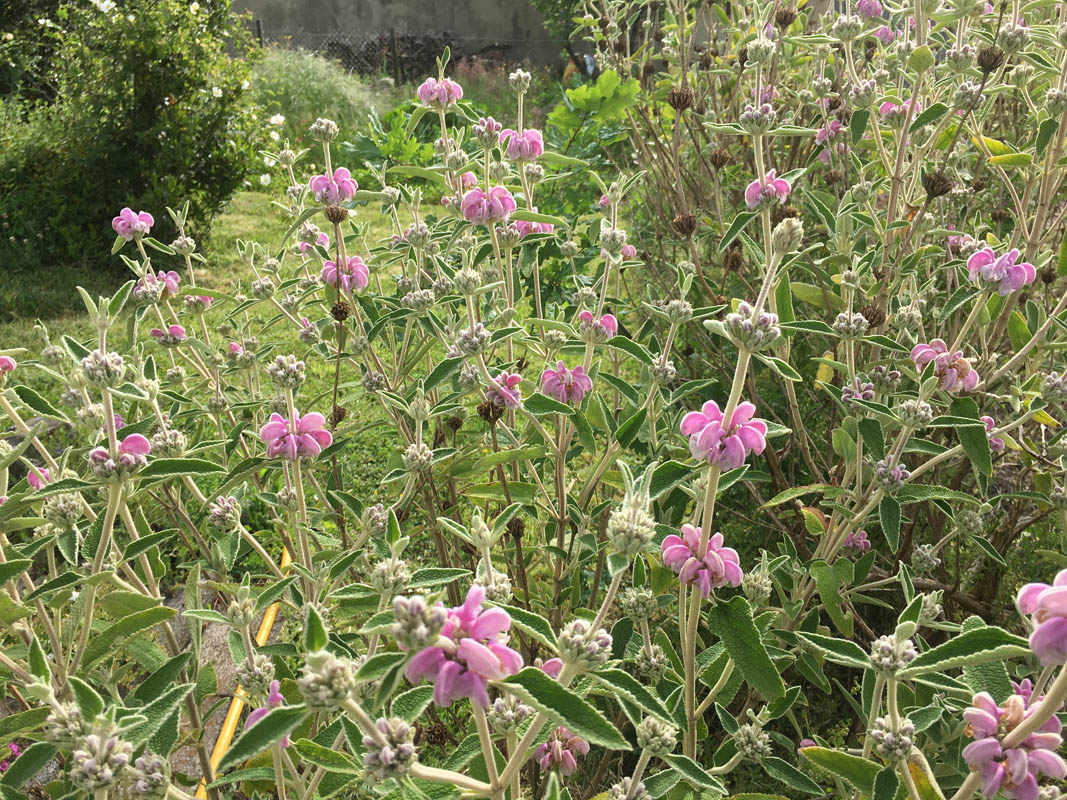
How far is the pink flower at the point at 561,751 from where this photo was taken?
50.2 inches

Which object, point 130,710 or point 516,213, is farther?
point 516,213

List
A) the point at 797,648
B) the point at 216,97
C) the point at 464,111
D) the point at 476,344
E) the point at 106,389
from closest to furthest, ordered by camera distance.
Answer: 1. the point at 106,389
2. the point at 476,344
3. the point at 797,648
4. the point at 464,111
5. the point at 216,97

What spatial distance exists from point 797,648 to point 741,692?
0.57 metres

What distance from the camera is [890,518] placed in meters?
1.49

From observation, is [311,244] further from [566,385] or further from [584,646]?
[584,646]

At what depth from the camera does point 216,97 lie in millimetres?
6383

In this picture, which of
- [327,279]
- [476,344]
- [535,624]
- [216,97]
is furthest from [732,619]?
[216,97]

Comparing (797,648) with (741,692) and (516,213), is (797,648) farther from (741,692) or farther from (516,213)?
(516,213)

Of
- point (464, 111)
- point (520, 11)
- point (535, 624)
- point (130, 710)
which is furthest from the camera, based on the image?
point (520, 11)

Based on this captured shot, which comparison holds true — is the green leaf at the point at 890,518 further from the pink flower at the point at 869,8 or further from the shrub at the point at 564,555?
the pink flower at the point at 869,8

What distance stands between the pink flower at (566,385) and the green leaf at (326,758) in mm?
865

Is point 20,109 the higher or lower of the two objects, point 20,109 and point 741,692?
the higher

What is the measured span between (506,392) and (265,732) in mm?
936

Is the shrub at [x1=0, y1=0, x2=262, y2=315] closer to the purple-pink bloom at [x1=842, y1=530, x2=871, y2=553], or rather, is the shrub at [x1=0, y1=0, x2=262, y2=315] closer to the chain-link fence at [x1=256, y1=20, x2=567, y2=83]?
the purple-pink bloom at [x1=842, y1=530, x2=871, y2=553]
